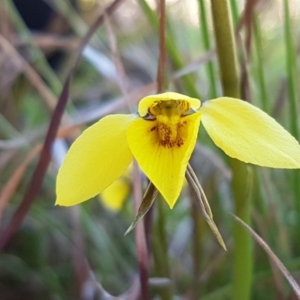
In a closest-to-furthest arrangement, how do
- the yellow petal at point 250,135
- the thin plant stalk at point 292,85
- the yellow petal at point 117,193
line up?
the yellow petal at point 250,135 < the thin plant stalk at point 292,85 < the yellow petal at point 117,193

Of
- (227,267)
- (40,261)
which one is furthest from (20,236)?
(227,267)

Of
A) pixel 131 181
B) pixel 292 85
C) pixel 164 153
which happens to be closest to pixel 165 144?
pixel 164 153

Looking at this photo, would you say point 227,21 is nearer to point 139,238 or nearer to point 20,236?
point 139,238

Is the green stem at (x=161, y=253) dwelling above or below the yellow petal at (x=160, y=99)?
below

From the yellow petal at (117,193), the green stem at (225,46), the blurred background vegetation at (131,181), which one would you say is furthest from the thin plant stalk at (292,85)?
the yellow petal at (117,193)

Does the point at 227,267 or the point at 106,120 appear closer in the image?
the point at 106,120

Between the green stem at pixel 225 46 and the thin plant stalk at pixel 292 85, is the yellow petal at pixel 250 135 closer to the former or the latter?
the green stem at pixel 225 46

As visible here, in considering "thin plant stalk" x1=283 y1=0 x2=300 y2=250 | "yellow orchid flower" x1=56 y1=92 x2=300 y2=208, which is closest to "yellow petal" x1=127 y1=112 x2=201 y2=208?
"yellow orchid flower" x1=56 y1=92 x2=300 y2=208
